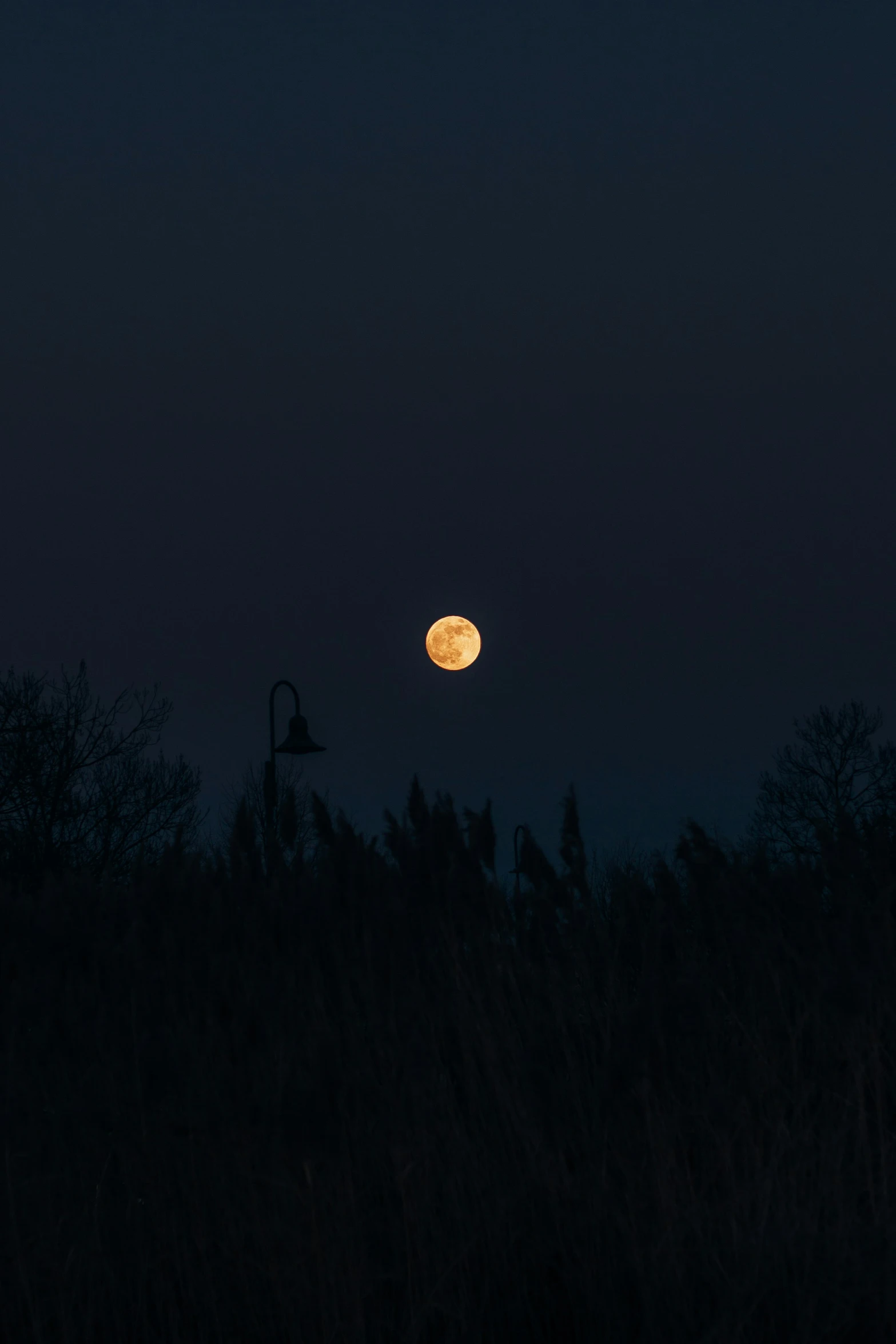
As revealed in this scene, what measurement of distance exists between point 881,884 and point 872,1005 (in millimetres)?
1178

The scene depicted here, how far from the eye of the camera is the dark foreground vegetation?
11.5ft

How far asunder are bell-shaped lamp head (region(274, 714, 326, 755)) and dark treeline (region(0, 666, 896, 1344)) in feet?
43.5

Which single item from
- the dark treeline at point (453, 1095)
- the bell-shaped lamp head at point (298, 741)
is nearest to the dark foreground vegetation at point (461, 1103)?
the dark treeline at point (453, 1095)

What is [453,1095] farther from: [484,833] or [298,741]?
[298,741]

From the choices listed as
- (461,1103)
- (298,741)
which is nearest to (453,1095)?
(461,1103)

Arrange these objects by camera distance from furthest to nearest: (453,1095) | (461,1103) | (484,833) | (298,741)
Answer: (298,741) < (484,833) < (461,1103) < (453,1095)

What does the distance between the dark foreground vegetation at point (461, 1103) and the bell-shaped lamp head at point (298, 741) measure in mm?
13524

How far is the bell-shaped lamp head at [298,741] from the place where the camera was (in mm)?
20047

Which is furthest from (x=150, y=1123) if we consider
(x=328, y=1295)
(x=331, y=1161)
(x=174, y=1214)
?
(x=328, y=1295)

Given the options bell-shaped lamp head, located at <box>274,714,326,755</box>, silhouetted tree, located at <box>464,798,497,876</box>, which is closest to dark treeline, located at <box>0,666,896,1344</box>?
silhouetted tree, located at <box>464,798,497,876</box>

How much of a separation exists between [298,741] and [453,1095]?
15.9 meters

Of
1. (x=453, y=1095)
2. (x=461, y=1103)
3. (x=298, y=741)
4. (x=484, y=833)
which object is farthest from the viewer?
(x=298, y=741)

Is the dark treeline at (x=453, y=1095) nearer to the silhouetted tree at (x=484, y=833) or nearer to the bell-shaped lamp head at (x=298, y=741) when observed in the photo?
the silhouetted tree at (x=484, y=833)

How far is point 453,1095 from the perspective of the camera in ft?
14.6
